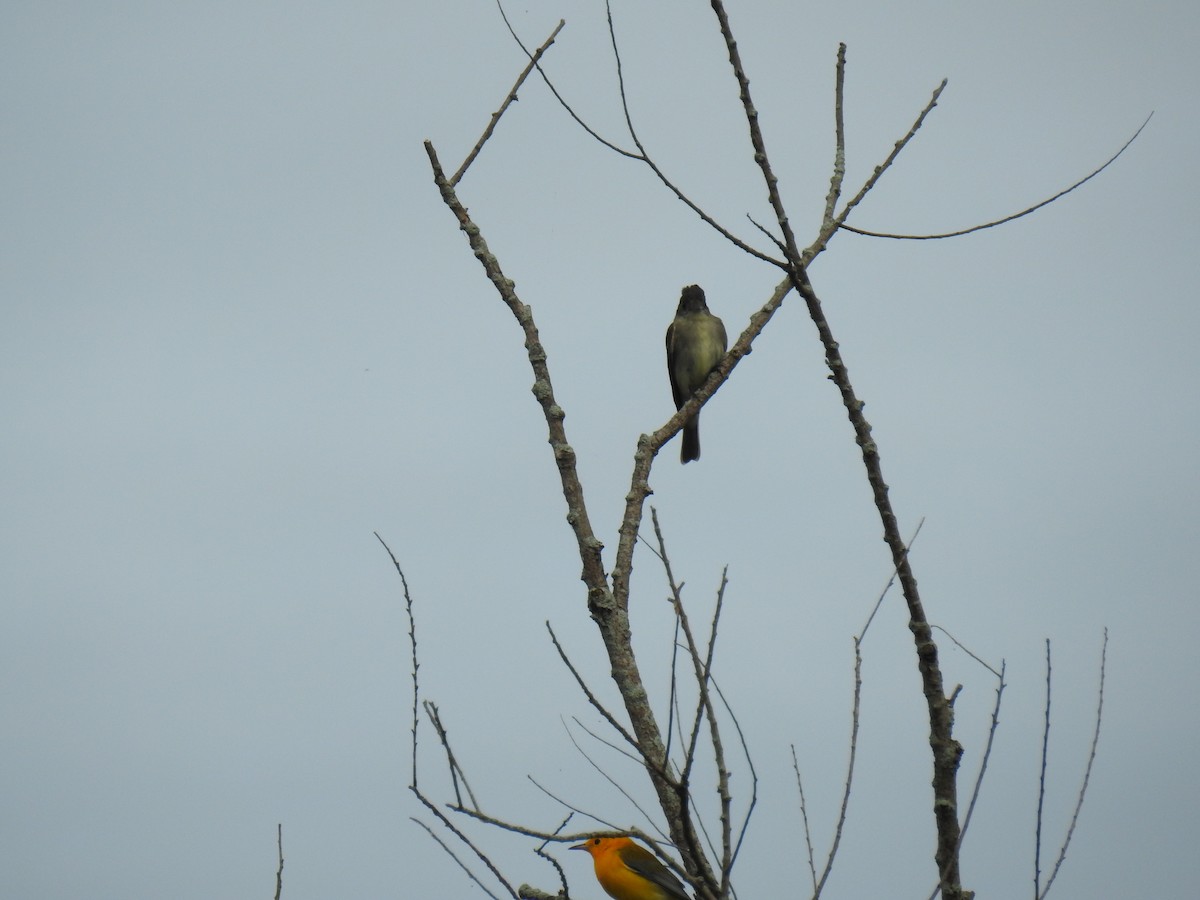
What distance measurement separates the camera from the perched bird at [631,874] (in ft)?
20.3

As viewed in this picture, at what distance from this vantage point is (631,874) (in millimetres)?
6285

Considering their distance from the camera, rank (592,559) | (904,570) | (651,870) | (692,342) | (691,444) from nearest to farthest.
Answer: (904,570) < (592,559) < (651,870) < (692,342) < (691,444)

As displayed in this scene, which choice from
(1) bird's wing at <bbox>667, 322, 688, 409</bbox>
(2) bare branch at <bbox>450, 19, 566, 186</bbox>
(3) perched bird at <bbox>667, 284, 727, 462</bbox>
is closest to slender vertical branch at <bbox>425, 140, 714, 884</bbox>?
(2) bare branch at <bbox>450, 19, 566, 186</bbox>

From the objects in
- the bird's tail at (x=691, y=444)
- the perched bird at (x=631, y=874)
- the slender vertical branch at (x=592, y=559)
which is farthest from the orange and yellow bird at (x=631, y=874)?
the bird's tail at (x=691, y=444)

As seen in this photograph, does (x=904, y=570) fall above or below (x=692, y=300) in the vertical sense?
below

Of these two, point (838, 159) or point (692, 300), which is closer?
point (838, 159)

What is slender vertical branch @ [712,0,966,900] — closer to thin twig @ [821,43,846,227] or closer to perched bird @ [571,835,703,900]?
thin twig @ [821,43,846,227]

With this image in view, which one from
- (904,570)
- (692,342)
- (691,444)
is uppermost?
(692,342)

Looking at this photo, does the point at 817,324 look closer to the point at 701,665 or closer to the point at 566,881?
the point at 701,665

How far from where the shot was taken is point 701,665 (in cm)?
267

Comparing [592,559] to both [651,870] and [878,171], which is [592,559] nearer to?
[878,171]

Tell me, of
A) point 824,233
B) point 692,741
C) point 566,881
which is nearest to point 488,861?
point 566,881

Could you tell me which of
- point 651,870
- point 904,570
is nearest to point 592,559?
point 904,570

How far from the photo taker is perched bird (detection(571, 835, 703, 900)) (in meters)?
6.19
